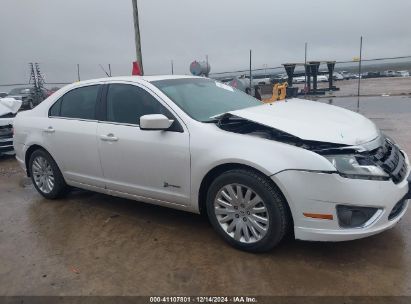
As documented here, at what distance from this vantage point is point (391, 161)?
3.27 m

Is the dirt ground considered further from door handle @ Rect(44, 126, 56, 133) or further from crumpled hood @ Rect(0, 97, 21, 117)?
crumpled hood @ Rect(0, 97, 21, 117)

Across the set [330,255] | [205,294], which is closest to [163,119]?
[205,294]

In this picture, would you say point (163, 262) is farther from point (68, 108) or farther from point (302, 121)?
point (68, 108)

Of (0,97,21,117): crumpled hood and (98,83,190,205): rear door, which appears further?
(0,97,21,117): crumpled hood

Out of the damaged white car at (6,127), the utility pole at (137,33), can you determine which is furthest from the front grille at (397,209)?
the utility pole at (137,33)

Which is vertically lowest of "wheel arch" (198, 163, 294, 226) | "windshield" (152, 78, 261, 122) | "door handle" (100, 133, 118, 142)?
"wheel arch" (198, 163, 294, 226)

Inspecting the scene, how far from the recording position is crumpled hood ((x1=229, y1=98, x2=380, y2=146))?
3.20 meters

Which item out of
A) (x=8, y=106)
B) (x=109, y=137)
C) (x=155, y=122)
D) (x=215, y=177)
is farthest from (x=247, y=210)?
(x=8, y=106)

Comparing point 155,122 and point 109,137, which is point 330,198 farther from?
point 109,137

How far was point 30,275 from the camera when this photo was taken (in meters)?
3.27

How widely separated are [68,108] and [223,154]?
7.73 feet

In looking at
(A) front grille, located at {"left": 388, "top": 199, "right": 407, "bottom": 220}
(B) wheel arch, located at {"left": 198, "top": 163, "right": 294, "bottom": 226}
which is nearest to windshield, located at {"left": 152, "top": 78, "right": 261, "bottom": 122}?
(B) wheel arch, located at {"left": 198, "top": 163, "right": 294, "bottom": 226}

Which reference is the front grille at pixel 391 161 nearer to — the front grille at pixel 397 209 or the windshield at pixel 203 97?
the front grille at pixel 397 209

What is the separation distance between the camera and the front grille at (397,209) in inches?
123
